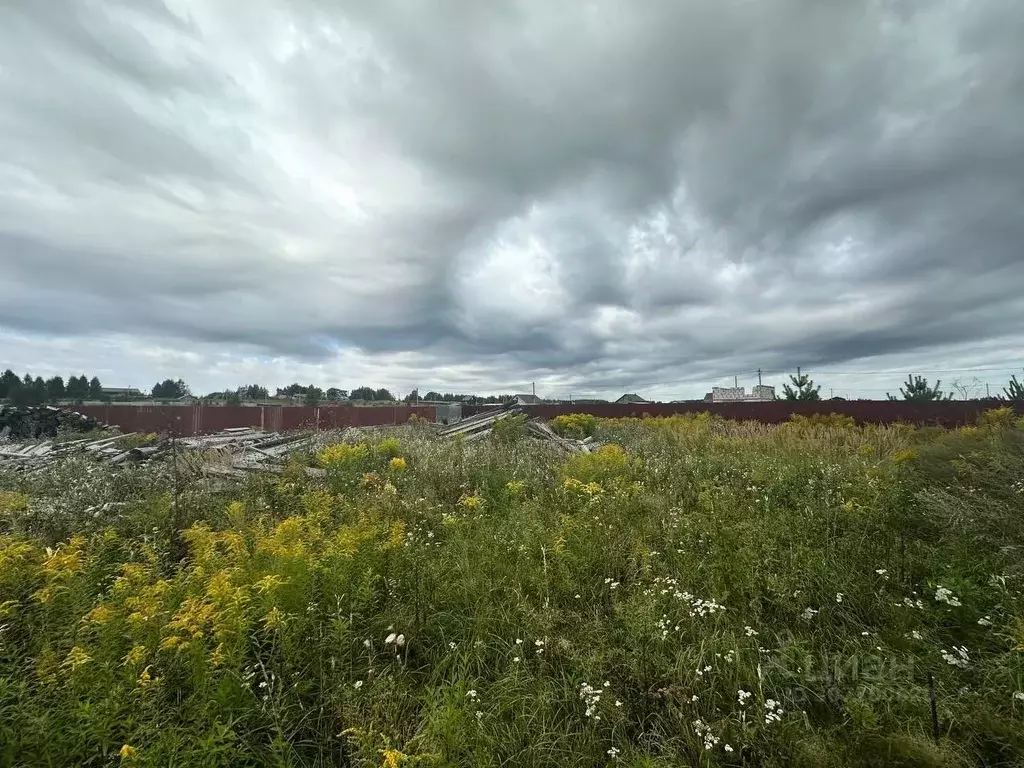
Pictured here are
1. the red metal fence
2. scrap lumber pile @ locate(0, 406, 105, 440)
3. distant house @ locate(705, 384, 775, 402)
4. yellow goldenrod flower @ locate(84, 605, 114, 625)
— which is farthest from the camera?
distant house @ locate(705, 384, 775, 402)

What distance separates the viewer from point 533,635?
313 centimetres

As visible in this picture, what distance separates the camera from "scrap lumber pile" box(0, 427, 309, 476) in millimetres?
8602

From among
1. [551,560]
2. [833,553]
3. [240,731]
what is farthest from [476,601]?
[833,553]

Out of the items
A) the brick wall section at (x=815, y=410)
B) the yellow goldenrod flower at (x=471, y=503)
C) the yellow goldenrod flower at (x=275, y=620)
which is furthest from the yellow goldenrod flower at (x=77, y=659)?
the brick wall section at (x=815, y=410)

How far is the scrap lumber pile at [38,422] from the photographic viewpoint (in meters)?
15.9

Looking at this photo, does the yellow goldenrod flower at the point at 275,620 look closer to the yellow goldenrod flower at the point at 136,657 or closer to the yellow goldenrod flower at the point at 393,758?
the yellow goldenrod flower at the point at 136,657

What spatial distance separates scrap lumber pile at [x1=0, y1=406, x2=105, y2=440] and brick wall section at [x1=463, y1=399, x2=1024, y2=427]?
17240mm

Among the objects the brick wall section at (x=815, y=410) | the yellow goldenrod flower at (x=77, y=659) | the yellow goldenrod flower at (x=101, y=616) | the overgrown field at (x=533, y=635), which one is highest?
the brick wall section at (x=815, y=410)

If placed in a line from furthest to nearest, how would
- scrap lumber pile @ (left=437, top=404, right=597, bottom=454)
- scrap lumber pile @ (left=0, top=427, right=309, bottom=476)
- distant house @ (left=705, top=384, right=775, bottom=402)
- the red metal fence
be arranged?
1. distant house @ (left=705, top=384, right=775, bottom=402)
2. the red metal fence
3. scrap lumber pile @ (left=437, top=404, right=597, bottom=454)
4. scrap lumber pile @ (left=0, top=427, right=309, bottom=476)

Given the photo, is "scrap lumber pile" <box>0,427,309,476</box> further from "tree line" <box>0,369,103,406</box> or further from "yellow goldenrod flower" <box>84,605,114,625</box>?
"tree line" <box>0,369,103,406</box>

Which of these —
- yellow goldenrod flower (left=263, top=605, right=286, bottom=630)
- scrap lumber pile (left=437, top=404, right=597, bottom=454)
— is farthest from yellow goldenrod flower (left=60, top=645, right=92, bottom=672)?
scrap lumber pile (left=437, top=404, right=597, bottom=454)

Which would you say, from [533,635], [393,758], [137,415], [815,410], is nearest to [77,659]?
[393,758]

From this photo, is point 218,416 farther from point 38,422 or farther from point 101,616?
point 101,616

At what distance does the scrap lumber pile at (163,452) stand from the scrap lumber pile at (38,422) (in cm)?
338
